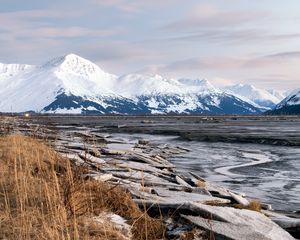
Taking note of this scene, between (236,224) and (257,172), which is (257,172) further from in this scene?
(236,224)

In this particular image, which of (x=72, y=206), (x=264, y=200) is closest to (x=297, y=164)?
(x=264, y=200)

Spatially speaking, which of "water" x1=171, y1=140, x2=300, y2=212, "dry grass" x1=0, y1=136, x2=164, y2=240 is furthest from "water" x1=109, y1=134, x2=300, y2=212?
"dry grass" x1=0, y1=136, x2=164, y2=240

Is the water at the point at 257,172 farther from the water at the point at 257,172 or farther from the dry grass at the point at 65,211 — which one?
the dry grass at the point at 65,211

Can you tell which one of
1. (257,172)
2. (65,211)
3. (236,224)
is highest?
(65,211)

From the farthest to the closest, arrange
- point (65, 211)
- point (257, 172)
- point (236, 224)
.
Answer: point (257, 172)
point (236, 224)
point (65, 211)

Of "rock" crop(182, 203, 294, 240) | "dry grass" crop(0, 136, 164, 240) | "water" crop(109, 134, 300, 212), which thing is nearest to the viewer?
"dry grass" crop(0, 136, 164, 240)

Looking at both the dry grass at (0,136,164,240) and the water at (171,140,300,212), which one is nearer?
the dry grass at (0,136,164,240)

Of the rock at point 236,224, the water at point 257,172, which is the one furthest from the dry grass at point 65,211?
the water at point 257,172

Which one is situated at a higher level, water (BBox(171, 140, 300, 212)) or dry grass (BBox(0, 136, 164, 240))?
dry grass (BBox(0, 136, 164, 240))

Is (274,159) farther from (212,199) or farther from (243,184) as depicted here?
A: (212,199)

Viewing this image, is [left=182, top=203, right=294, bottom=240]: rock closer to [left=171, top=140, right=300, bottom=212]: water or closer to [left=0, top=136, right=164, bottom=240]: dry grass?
[left=0, top=136, right=164, bottom=240]: dry grass

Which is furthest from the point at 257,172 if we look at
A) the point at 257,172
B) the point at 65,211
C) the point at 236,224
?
the point at 65,211

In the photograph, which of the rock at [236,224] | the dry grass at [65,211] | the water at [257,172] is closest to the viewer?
the dry grass at [65,211]

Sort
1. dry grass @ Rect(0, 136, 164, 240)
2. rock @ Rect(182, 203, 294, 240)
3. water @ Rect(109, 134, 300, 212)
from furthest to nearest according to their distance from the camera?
water @ Rect(109, 134, 300, 212), rock @ Rect(182, 203, 294, 240), dry grass @ Rect(0, 136, 164, 240)
